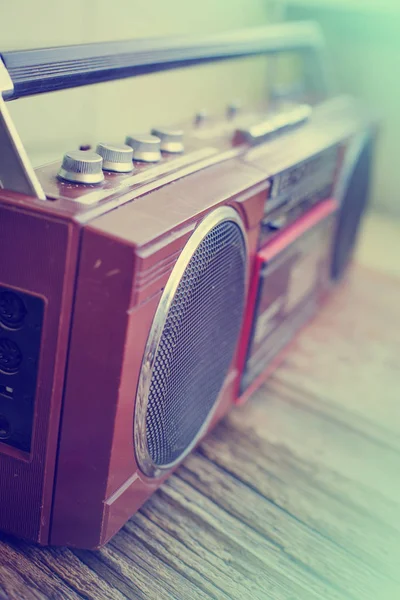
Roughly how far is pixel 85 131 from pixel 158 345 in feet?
1.99

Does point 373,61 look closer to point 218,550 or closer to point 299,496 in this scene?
point 299,496

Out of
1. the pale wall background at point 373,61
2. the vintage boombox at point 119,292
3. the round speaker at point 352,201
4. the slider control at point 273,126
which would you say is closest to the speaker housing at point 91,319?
the vintage boombox at point 119,292

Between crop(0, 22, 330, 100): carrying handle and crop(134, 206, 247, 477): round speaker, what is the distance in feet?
0.66

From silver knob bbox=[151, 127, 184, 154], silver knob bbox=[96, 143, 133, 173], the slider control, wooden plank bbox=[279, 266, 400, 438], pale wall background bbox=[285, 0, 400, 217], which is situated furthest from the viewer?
pale wall background bbox=[285, 0, 400, 217]

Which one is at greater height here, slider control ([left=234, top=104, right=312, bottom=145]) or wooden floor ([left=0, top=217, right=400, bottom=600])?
slider control ([left=234, top=104, right=312, bottom=145])

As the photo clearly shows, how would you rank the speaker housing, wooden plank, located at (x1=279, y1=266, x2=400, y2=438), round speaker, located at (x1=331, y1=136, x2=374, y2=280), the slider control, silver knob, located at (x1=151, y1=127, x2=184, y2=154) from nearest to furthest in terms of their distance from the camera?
the speaker housing, silver knob, located at (x1=151, y1=127, x2=184, y2=154), the slider control, wooden plank, located at (x1=279, y1=266, x2=400, y2=438), round speaker, located at (x1=331, y1=136, x2=374, y2=280)

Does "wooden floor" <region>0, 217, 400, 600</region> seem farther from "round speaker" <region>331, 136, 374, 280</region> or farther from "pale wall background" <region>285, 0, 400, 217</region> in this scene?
"pale wall background" <region>285, 0, 400, 217</region>

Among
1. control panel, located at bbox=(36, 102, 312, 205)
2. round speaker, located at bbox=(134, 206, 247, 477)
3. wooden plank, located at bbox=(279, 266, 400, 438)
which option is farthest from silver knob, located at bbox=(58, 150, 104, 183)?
wooden plank, located at bbox=(279, 266, 400, 438)

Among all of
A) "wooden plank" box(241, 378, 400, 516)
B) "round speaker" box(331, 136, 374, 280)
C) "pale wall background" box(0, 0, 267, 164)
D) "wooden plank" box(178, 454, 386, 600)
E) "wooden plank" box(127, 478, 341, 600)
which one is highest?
"pale wall background" box(0, 0, 267, 164)

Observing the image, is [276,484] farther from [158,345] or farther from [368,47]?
[368,47]

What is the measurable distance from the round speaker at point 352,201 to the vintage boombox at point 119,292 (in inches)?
12.1

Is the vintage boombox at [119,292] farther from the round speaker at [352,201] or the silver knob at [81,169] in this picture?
the round speaker at [352,201]

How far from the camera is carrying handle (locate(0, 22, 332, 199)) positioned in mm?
568

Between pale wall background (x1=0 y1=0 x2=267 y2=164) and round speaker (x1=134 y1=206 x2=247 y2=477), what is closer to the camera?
round speaker (x1=134 y1=206 x2=247 y2=477)
